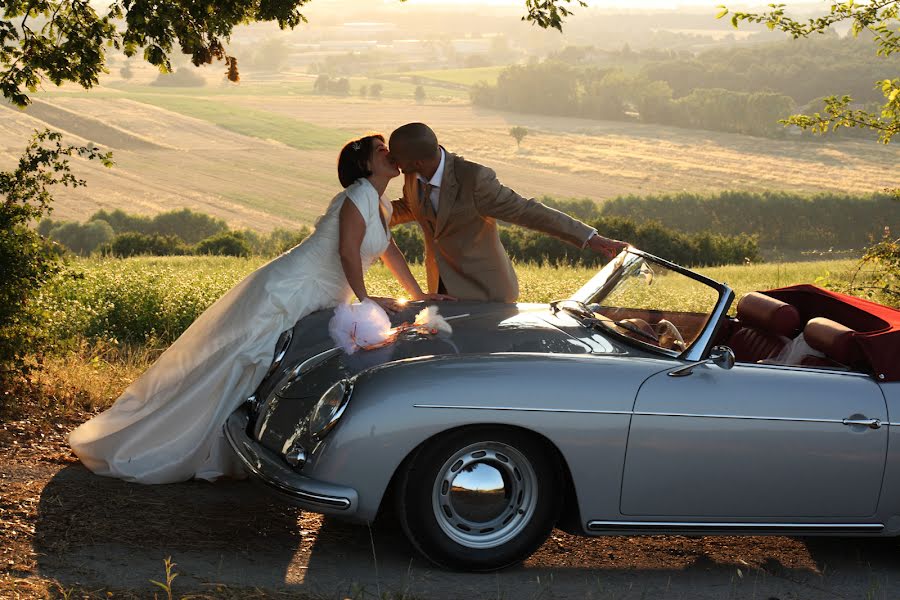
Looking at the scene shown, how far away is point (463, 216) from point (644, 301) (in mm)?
1585

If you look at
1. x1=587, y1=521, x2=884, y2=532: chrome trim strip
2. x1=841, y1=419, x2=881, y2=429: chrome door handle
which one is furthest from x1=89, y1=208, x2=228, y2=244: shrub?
x1=841, y1=419, x2=881, y2=429: chrome door handle

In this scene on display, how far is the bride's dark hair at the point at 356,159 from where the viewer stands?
6199 mm

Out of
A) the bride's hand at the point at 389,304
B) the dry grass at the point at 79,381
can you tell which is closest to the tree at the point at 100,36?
the dry grass at the point at 79,381

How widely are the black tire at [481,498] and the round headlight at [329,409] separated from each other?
38cm

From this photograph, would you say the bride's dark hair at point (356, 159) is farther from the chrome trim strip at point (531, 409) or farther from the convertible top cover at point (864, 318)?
the convertible top cover at point (864, 318)

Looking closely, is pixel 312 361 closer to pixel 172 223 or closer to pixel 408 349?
pixel 408 349

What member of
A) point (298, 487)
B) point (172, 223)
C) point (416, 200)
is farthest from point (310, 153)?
point (298, 487)

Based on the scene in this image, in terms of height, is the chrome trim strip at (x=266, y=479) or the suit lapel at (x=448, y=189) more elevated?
the suit lapel at (x=448, y=189)

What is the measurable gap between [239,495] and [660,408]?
244cm

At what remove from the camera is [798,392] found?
467cm

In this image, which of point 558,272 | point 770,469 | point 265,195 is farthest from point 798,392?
point 265,195

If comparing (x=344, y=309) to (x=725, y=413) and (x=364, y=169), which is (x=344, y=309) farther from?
(x=725, y=413)

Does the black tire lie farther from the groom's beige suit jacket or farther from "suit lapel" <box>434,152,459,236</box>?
"suit lapel" <box>434,152,459,236</box>

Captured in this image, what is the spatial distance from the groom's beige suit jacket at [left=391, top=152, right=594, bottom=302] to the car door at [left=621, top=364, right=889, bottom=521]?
1.83 m
